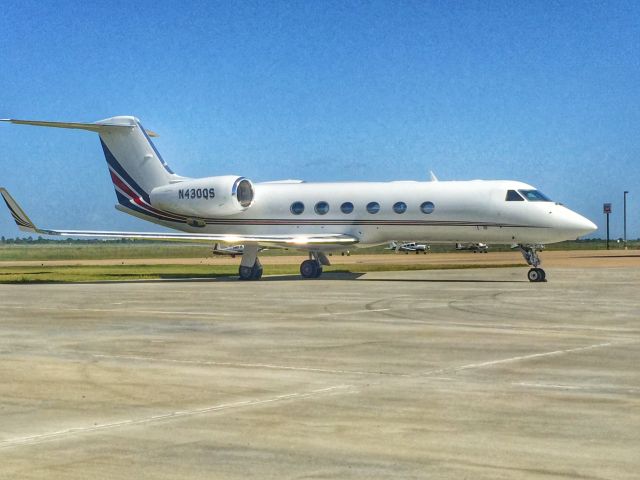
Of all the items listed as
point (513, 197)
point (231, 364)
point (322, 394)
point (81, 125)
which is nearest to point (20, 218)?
point (81, 125)

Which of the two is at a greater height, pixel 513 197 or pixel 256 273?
pixel 513 197

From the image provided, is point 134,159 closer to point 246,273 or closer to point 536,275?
point 246,273

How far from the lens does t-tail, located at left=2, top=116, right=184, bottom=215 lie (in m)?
38.2

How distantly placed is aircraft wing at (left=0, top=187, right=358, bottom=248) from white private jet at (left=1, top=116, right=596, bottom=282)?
37 mm

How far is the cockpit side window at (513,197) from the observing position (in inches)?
1253

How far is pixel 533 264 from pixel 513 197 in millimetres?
2423

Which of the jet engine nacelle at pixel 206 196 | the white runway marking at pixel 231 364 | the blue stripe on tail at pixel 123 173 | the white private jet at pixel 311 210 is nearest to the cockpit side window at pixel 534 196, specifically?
the white private jet at pixel 311 210

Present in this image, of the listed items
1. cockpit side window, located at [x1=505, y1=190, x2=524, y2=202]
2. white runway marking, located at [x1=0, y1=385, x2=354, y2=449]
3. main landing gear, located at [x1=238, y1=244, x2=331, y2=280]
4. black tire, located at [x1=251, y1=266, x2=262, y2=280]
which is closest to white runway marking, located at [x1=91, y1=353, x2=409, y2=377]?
white runway marking, located at [x1=0, y1=385, x2=354, y2=449]

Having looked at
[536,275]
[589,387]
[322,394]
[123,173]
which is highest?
[123,173]

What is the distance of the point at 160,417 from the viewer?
8.10 metres

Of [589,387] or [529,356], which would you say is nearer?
[589,387]

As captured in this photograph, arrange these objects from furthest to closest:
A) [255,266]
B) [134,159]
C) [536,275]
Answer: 1. [134,159]
2. [255,266]
3. [536,275]

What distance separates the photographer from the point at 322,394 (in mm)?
9258

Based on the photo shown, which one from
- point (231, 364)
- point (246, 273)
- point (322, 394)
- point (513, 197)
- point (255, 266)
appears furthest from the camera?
point (255, 266)
